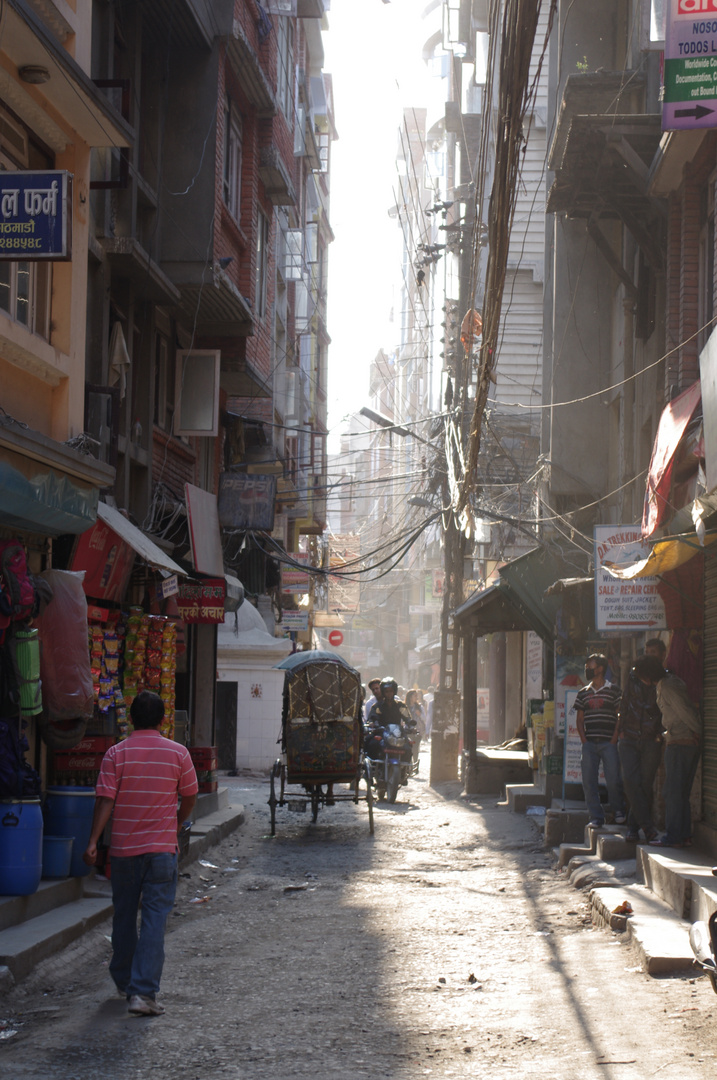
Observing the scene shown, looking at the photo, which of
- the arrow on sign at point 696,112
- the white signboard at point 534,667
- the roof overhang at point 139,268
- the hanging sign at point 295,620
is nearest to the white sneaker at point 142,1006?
the arrow on sign at point 696,112

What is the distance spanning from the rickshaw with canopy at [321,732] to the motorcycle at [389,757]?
338 centimetres

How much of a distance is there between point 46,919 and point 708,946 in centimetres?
482

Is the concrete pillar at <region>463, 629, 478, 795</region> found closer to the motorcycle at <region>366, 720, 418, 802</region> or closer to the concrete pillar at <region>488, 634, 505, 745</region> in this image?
the motorcycle at <region>366, 720, 418, 802</region>

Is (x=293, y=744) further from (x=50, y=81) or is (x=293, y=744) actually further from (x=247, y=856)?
(x=50, y=81)

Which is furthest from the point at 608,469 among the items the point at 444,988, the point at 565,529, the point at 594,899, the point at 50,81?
the point at 444,988

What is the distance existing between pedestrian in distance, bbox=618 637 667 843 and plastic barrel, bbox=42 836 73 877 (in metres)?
5.44

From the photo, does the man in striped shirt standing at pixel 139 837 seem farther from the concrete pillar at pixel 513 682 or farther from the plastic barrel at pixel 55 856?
the concrete pillar at pixel 513 682

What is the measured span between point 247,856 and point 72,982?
6.25 meters

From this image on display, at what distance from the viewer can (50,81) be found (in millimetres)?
9977

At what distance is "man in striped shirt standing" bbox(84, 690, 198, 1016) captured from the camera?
21.7ft

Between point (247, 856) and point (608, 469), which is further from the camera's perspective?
point (608, 469)

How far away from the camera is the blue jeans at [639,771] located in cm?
1150

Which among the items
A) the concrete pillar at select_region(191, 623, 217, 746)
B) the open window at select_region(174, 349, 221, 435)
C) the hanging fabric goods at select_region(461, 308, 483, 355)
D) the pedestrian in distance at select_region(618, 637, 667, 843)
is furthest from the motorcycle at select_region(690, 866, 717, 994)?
the hanging fabric goods at select_region(461, 308, 483, 355)

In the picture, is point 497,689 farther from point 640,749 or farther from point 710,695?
point 710,695
